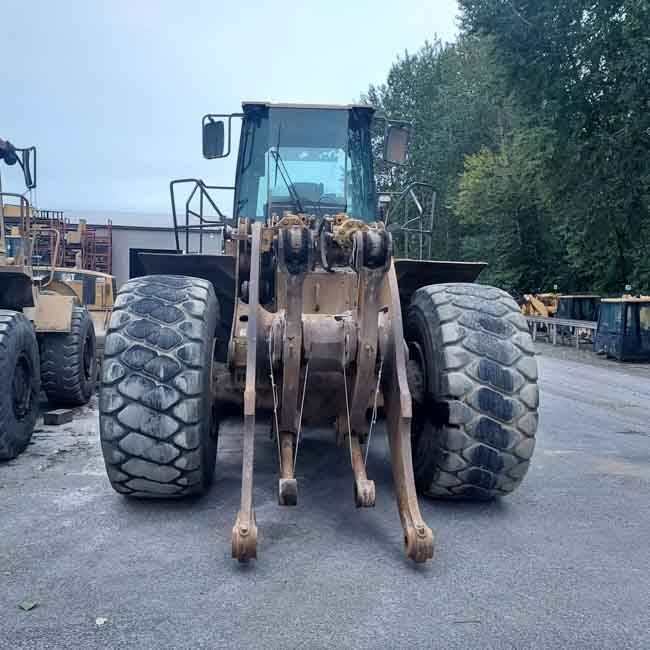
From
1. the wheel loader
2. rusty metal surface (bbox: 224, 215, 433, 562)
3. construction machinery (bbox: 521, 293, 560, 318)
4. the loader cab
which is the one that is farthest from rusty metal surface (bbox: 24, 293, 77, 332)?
construction machinery (bbox: 521, 293, 560, 318)

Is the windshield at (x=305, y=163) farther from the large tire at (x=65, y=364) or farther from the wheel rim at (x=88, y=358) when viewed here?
the wheel rim at (x=88, y=358)

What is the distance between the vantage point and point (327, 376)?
4121 mm

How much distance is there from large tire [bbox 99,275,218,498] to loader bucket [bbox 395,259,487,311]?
158 centimetres

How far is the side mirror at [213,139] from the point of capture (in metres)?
5.74

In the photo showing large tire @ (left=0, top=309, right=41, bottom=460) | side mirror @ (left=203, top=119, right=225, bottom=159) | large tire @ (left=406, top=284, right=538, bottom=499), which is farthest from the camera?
side mirror @ (left=203, top=119, right=225, bottom=159)

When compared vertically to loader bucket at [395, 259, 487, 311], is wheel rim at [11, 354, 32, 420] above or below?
below

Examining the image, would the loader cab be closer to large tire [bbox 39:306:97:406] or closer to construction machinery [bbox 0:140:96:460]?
construction machinery [bbox 0:140:96:460]

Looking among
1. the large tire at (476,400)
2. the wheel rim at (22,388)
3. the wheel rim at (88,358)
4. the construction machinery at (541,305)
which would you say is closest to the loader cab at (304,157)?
the large tire at (476,400)

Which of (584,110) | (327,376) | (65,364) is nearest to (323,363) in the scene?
(327,376)

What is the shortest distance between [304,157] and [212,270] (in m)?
1.32

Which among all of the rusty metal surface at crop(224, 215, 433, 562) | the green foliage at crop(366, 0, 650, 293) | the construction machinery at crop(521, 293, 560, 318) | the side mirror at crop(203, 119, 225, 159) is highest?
the green foliage at crop(366, 0, 650, 293)

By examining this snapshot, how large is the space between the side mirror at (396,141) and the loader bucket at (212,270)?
1.93 m

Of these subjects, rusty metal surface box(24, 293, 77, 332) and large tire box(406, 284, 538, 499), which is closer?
large tire box(406, 284, 538, 499)

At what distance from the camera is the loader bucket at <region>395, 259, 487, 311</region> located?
4.89 m
